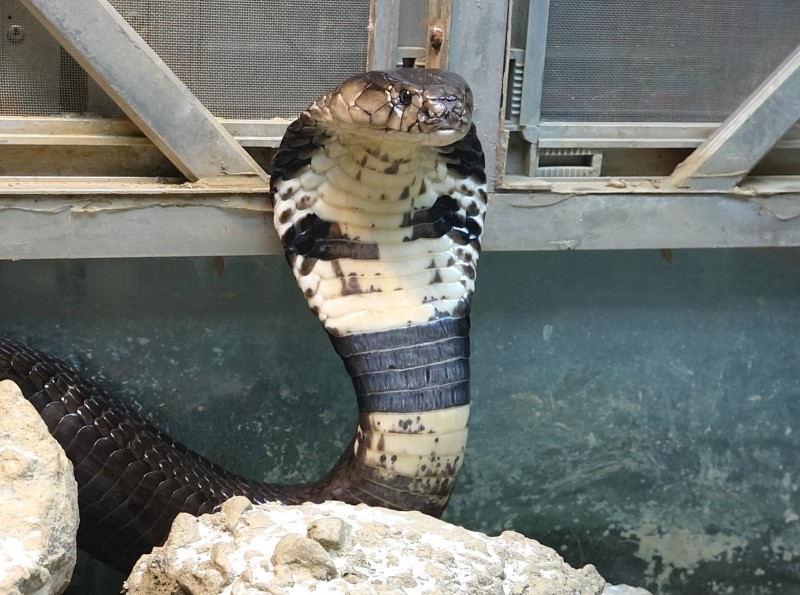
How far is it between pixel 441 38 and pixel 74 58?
71cm

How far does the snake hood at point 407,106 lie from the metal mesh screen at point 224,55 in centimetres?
35

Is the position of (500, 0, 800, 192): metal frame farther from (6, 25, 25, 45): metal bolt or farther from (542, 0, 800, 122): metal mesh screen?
(6, 25, 25, 45): metal bolt

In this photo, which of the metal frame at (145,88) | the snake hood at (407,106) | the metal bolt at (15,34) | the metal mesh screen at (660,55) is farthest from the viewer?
the metal mesh screen at (660,55)

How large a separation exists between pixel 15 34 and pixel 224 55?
1.31 feet

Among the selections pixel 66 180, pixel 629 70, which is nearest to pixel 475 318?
pixel 629 70

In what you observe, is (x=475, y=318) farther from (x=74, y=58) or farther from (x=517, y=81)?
(x=74, y=58)

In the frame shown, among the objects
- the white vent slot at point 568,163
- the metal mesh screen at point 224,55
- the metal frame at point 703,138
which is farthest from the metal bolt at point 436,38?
the white vent slot at point 568,163

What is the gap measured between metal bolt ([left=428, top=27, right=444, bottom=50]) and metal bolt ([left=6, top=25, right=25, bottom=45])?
80cm

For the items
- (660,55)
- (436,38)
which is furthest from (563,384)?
(436,38)

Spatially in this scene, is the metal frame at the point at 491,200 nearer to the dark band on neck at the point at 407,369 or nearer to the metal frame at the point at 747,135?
the metal frame at the point at 747,135

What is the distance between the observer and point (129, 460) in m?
1.87

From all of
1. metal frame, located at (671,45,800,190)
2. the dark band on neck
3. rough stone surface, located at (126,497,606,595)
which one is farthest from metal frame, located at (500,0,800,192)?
rough stone surface, located at (126,497,606,595)

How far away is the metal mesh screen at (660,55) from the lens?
2.08 metres

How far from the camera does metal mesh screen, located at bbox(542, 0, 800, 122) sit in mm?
2076
